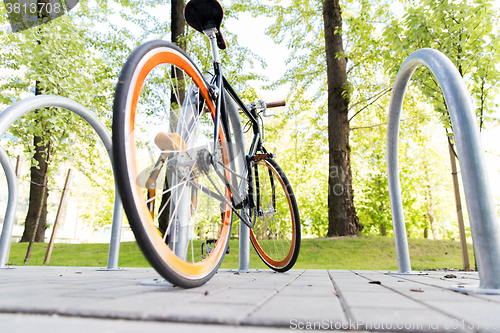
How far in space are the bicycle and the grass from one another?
14.0 feet

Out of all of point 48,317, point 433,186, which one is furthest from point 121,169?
point 433,186

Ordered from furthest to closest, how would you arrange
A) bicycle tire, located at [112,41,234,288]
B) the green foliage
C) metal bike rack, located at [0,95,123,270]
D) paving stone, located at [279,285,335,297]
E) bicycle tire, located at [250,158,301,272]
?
the green foliage < bicycle tire, located at [250,158,301,272] < metal bike rack, located at [0,95,123,270] < paving stone, located at [279,285,335,297] < bicycle tire, located at [112,41,234,288]

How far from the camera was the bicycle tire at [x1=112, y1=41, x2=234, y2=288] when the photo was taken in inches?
46.0

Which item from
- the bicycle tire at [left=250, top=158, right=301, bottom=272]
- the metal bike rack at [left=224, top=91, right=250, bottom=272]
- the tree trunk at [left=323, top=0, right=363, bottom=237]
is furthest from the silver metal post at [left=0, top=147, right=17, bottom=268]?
the tree trunk at [left=323, top=0, right=363, bottom=237]

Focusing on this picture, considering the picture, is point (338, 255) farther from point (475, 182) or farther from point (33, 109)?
point (33, 109)

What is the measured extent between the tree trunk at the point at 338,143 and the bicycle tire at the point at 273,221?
4.96 metres

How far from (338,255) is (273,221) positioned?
428 cm

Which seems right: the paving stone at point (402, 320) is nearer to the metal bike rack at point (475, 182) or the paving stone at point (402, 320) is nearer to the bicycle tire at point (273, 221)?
the metal bike rack at point (475, 182)

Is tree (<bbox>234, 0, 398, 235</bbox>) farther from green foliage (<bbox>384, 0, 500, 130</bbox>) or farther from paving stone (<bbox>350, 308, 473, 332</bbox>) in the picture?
paving stone (<bbox>350, 308, 473, 332</bbox>)

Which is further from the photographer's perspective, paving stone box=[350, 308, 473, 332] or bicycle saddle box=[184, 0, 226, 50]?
bicycle saddle box=[184, 0, 226, 50]

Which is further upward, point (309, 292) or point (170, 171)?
point (170, 171)

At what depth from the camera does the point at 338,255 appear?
700 cm

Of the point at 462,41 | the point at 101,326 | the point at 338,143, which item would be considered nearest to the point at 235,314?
the point at 101,326

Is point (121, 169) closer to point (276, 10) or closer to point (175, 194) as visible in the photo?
point (175, 194)
